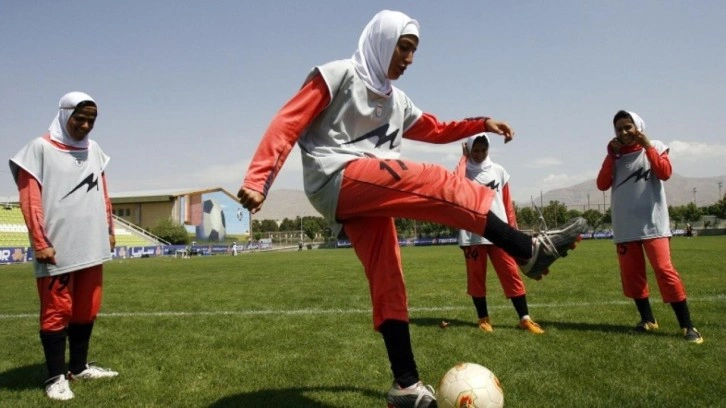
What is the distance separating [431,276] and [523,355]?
35.9ft

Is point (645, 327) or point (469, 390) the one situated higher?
point (469, 390)

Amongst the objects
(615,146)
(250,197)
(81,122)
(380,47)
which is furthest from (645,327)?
(81,122)

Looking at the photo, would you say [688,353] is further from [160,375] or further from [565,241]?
[160,375]

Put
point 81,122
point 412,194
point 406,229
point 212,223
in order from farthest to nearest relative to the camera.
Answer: point 406,229 < point 212,223 < point 81,122 < point 412,194

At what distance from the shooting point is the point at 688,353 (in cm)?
503

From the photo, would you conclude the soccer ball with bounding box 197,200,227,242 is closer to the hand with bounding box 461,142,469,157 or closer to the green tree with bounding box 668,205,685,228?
the green tree with bounding box 668,205,685,228

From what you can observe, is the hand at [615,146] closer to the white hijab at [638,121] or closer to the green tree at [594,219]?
the white hijab at [638,121]

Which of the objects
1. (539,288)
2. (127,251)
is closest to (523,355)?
(539,288)

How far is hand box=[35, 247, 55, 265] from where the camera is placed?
14.6ft

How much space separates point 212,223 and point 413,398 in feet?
331

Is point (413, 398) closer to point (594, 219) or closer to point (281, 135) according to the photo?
point (281, 135)

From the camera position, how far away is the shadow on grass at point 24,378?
183 inches

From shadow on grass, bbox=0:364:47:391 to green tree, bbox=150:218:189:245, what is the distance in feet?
270

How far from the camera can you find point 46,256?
446cm
